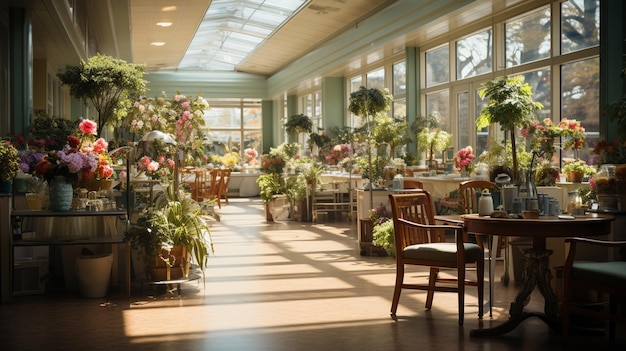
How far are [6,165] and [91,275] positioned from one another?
42.5 inches

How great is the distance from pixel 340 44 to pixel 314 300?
391 inches

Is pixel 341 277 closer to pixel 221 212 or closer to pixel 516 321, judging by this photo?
pixel 516 321

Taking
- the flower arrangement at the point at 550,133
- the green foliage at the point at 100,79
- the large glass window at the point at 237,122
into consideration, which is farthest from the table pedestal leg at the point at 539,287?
the large glass window at the point at 237,122

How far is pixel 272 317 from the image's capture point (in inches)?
203

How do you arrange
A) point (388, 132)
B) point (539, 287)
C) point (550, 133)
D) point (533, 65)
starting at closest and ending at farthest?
point (539, 287) < point (550, 133) < point (533, 65) < point (388, 132)

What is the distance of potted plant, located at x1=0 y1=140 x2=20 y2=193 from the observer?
18.7 feet

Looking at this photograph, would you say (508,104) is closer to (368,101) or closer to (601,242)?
(601,242)

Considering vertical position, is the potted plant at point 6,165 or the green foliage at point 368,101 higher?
the green foliage at point 368,101

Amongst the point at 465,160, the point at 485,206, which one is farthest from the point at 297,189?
the point at 485,206

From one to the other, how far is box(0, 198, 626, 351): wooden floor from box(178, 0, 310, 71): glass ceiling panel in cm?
760

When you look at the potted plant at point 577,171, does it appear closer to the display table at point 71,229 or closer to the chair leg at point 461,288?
the chair leg at point 461,288

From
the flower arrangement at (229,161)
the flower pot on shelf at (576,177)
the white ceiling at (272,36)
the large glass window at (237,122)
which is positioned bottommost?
the flower pot on shelf at (576,177)

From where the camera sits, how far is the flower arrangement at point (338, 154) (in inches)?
567

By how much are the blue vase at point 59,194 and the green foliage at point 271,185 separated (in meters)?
7.08
